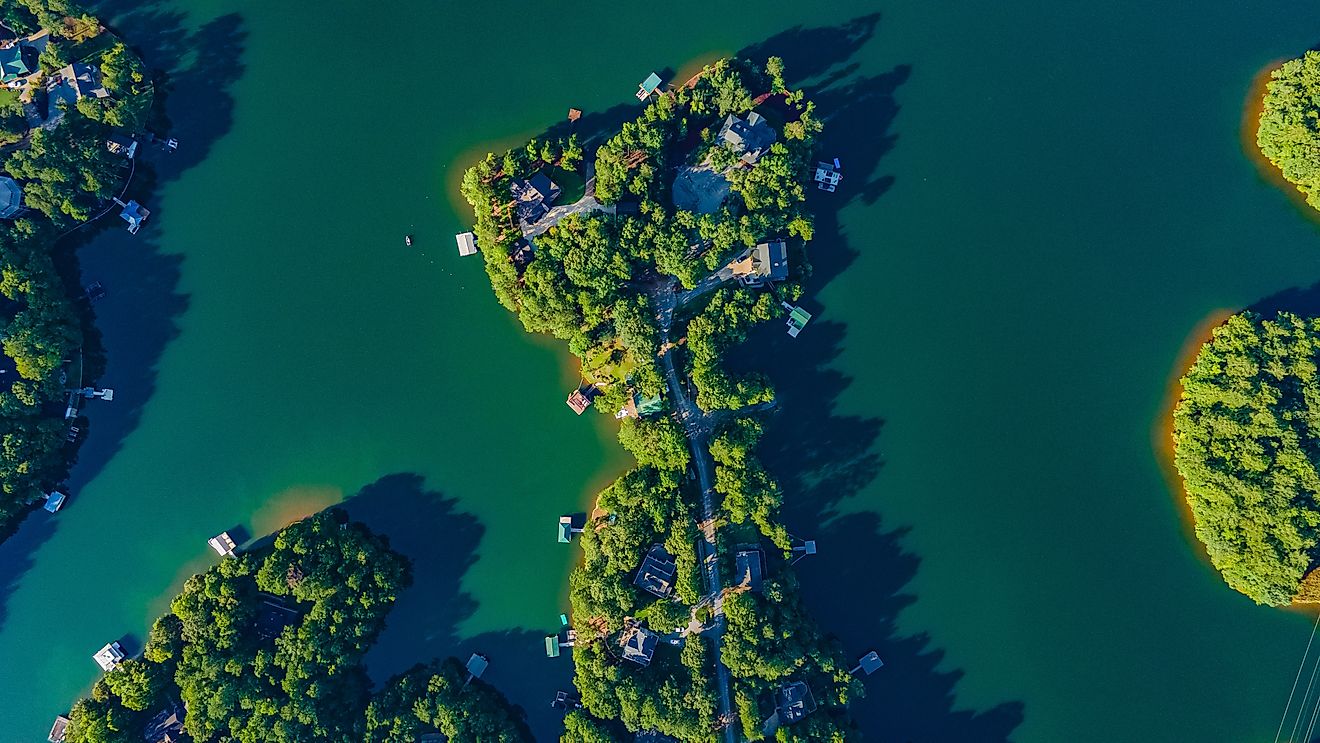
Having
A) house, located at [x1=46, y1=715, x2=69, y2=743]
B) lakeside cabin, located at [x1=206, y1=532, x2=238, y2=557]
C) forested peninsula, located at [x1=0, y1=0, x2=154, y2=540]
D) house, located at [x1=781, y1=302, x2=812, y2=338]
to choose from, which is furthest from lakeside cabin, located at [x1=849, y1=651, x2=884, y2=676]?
forested peninsula, located at [x1=0, y1=0, x2=154, y2=540]

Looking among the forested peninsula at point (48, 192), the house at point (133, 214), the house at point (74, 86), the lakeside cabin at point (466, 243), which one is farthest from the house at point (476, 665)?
the house at point (74, 86)

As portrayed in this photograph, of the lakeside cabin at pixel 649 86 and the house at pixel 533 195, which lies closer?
the house at pixel 533 195

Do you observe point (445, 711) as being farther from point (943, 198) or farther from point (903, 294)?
point (943, 198)

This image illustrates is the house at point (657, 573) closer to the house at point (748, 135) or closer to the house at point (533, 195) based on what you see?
the house at point (533, 195)

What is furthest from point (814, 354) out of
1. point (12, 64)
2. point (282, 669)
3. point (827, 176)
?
point (12, 64)

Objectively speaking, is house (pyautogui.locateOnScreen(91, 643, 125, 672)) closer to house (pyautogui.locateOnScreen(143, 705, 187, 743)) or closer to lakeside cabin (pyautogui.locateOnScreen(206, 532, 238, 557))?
house (pyautogui.locateOnScreen(143, 705, 187, 743))

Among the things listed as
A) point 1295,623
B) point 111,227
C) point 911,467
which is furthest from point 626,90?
point 1295,623

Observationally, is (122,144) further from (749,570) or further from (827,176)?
(749,570)
